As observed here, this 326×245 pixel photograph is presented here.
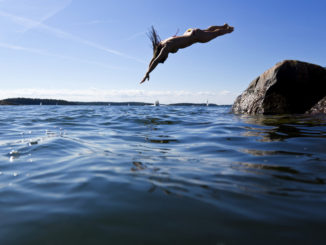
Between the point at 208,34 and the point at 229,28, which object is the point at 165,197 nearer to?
the point at 208,34

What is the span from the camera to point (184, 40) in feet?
23.9

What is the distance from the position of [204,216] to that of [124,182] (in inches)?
37.8

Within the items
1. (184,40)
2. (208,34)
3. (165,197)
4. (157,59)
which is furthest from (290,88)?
(165,197)

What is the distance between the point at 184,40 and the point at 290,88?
5463 millimetres

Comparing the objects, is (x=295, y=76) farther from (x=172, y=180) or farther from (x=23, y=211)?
(x=23, y=211)

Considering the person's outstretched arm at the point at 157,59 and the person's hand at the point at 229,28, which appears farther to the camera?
the person's hand at the point at 229,28

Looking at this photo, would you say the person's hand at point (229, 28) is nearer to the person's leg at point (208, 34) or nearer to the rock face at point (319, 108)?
the person's leg at point (208, 34)

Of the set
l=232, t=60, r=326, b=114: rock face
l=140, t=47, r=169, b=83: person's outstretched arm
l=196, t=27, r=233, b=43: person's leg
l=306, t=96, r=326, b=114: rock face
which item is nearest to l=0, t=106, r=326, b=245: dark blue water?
l=140, t=47, r=169, b=83: person's outstretched arm

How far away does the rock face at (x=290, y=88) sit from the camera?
9492 mm

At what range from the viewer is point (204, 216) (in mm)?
1559

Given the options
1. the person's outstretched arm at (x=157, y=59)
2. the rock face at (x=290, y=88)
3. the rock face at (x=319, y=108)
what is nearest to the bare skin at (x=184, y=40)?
the person's outstretched arm at (x=157, y=59)

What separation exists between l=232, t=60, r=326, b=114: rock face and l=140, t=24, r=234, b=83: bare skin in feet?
11.0

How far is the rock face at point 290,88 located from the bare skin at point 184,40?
3354mm

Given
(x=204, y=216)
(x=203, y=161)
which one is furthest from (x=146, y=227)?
(x=203, y=161)
